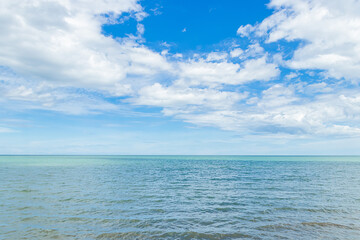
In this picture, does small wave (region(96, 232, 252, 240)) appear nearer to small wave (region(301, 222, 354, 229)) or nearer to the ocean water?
the ocean water

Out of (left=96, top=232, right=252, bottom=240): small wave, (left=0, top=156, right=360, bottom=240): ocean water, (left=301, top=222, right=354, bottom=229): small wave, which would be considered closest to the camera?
(left=96, top=232, right=252, bottom=240): small wave

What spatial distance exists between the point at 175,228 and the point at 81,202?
1170 cm

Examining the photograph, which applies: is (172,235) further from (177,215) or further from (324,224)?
(324,224)

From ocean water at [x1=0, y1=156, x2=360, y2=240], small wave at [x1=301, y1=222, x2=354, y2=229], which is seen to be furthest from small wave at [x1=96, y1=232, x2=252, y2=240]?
small wave at [x1=301, y1=222, x2=354, y2=229]

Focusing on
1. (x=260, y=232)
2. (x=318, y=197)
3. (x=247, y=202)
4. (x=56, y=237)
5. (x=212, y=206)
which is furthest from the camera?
(x=318, y=197)

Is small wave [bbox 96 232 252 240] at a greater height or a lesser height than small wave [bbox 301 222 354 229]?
lesser

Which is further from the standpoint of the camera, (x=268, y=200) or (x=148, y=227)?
(x=268, y=200)

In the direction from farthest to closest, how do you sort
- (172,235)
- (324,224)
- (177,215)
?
(177,215), (324,224), (172,235)

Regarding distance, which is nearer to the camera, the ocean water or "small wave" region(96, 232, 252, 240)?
"small wave" region(96, 232, 252, 240)

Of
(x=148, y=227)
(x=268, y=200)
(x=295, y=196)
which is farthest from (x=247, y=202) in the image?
(x=148, y=227)

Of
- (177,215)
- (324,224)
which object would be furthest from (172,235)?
(324,224)

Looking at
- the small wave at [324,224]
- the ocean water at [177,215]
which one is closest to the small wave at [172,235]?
the ocean water at [177,215]

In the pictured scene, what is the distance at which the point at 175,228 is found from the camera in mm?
15312

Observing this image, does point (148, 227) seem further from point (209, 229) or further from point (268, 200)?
point (268, 200)
